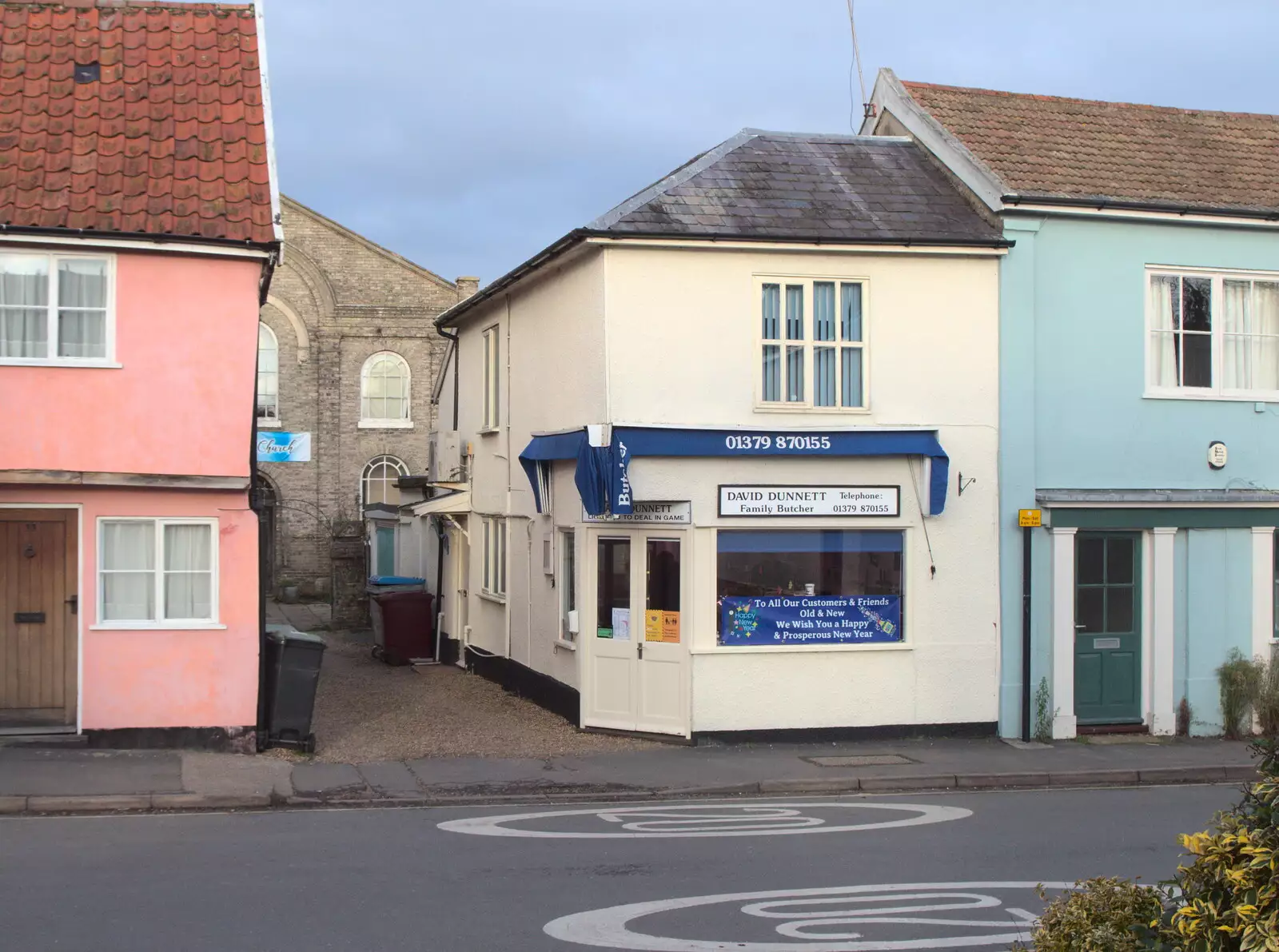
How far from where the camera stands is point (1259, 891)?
4.45m

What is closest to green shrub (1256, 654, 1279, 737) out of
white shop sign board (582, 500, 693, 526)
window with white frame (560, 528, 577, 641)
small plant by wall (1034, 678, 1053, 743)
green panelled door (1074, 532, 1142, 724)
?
green panelled door (1074, 532, 1142, 724)

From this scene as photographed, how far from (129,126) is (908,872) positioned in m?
10.7

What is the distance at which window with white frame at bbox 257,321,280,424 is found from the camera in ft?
111

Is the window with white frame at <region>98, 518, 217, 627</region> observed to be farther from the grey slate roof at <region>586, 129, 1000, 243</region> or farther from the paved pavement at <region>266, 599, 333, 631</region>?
the paved pavement at <region>266, 599, 333, 631</region>

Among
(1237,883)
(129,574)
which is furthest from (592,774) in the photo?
(1237,883)

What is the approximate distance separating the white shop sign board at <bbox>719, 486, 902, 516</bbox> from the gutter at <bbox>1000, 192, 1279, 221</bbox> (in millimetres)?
3515

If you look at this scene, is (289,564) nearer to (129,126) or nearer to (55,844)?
(129,126)

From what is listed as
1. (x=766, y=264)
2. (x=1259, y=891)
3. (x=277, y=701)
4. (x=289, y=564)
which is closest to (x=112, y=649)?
(x=277, y=701)

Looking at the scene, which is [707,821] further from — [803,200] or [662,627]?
[803,200]

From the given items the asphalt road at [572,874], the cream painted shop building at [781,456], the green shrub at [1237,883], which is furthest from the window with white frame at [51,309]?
the green shrub at [1237,883]

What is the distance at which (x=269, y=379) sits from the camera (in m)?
34.0

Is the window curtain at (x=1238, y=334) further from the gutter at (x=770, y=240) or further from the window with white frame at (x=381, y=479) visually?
the window with white frame at (x=381, y=479)

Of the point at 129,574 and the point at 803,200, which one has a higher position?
the point at 803,200

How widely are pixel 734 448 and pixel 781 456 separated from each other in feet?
1.81
